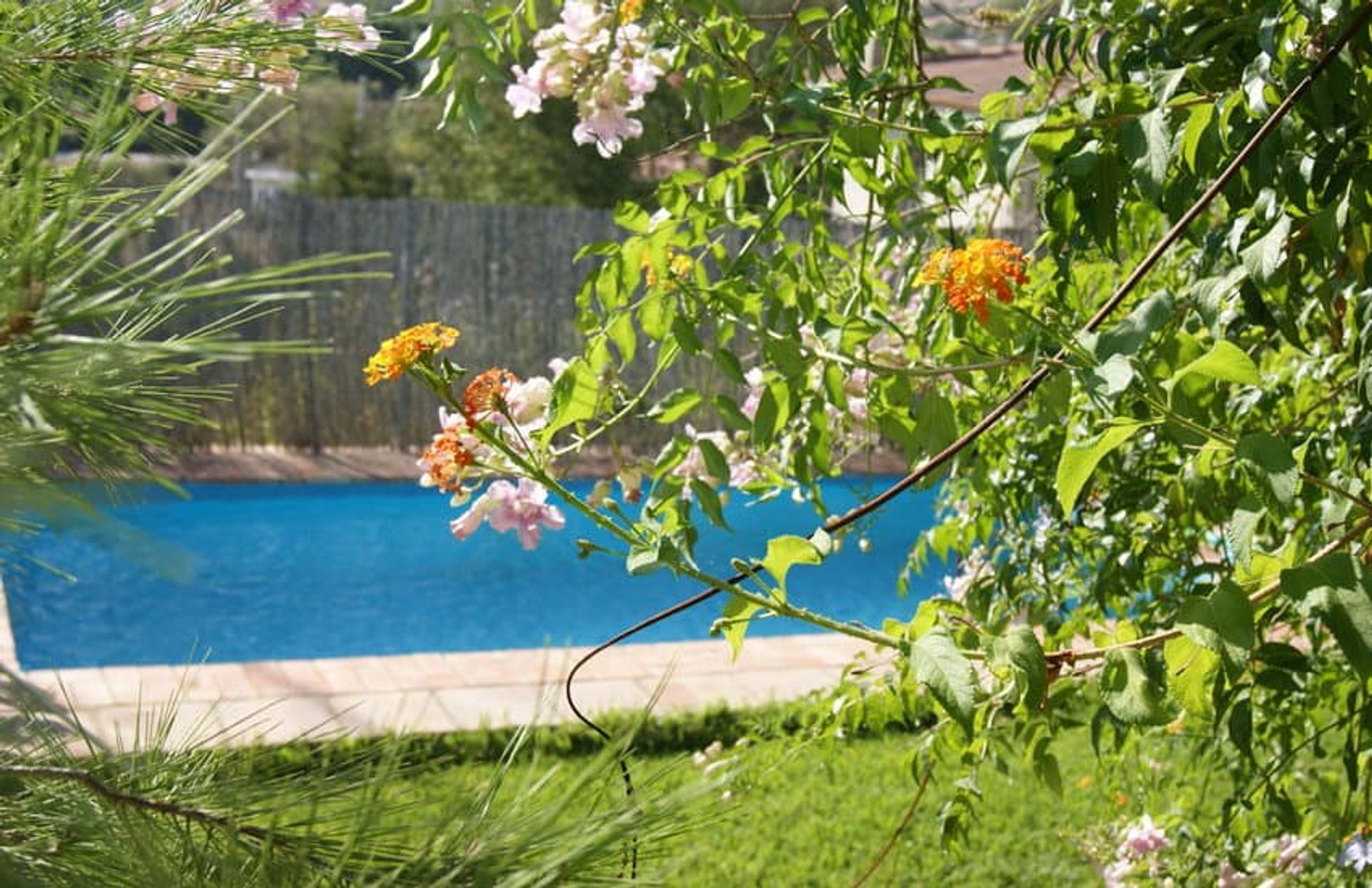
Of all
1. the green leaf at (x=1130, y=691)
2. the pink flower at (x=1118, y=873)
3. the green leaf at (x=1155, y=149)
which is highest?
the green leaf at (x=1155, y=149)

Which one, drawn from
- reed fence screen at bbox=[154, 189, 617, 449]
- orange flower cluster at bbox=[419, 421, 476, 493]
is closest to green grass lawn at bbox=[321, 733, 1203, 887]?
orange flower cluster at bbox=[419, 421, 476, 493]

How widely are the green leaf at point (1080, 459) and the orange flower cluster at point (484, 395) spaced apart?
0.51 metres

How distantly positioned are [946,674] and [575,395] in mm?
584

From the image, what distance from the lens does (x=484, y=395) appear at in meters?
1.48

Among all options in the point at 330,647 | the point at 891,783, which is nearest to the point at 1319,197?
the point at 891,783

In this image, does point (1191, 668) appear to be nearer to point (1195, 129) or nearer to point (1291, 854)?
point (1195, 129)

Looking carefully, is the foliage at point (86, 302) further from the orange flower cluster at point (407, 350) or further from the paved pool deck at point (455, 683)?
the paved pool deck at point (455, 683)

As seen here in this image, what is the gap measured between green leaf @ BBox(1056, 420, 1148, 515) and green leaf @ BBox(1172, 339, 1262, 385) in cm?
7

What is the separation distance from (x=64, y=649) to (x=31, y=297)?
746cm

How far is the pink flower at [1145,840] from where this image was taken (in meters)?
2.67

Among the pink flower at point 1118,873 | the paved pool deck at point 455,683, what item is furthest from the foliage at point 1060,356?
the paved pool deck at point 455,683

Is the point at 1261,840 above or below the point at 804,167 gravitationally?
below

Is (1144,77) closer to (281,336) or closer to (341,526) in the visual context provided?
(341,526)

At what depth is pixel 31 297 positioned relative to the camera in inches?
24.4
